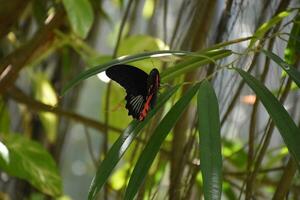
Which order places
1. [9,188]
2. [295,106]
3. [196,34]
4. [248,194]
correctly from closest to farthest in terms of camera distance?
[248,194] < [196,34] < [295,106] < [9,188]

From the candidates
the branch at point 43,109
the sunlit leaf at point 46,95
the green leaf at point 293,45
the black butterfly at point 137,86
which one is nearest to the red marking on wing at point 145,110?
the black butterfly at point 137,86

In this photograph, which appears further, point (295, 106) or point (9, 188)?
point (9, 188)

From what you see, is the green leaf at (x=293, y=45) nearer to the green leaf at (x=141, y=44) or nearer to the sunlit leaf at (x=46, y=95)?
the green leaf at (x=141, y=44)

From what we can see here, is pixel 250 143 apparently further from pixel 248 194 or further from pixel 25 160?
pixel 25 160

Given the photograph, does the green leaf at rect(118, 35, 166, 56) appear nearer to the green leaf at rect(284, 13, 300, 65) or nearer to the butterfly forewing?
the green leaf at rect(284, 13, 300, 65)

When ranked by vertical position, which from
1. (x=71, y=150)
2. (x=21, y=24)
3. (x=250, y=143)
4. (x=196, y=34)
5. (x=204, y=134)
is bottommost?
(x=204, y=134)

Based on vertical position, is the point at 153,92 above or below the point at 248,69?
below

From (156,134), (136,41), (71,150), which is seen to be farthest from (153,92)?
(71,150)
